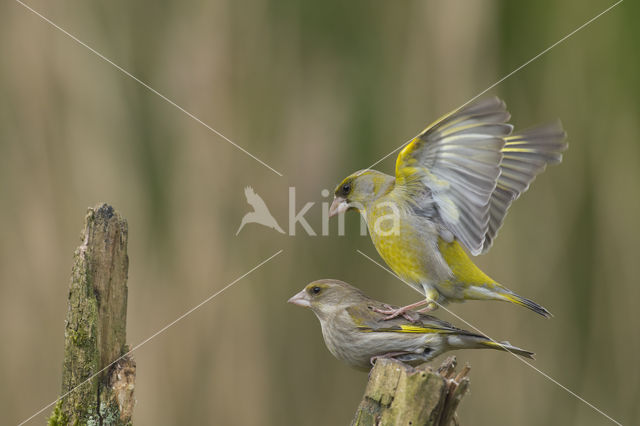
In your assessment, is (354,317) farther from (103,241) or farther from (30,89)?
(30,89)

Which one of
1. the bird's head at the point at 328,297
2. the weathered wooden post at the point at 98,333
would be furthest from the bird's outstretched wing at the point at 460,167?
the weathered wooden post at the point at 98,333

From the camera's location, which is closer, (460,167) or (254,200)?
(460,167)

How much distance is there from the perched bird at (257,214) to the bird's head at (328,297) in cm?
169

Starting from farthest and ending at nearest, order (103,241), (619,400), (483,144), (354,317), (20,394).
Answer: (619,400), (20,394), (354,317), (483,144), (103,241)

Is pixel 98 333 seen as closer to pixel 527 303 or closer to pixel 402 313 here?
pixel 402 313

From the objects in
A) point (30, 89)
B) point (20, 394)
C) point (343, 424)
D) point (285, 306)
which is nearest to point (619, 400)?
point (343, 424)

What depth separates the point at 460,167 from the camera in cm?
388

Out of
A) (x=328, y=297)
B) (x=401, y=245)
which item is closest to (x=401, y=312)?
(x=401, y=245)

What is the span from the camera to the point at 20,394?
6.03 m

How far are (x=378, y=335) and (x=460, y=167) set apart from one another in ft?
3.08

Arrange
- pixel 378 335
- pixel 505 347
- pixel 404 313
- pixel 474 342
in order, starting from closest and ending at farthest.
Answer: pixel 505 347, pixel 474 342, pixel 378 335, pixel 404 313

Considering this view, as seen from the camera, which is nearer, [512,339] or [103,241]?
[103,241]

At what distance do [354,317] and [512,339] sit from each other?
2.39 m

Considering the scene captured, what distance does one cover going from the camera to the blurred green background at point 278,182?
605cm
